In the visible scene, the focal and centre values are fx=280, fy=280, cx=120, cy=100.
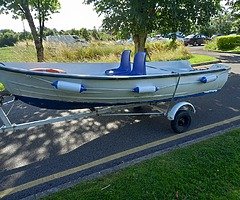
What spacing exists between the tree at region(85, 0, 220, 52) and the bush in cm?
1570

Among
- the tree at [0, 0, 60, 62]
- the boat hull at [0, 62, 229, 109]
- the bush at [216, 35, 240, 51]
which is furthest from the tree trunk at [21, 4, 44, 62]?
→ the bush at [216, 35, 240, 51]

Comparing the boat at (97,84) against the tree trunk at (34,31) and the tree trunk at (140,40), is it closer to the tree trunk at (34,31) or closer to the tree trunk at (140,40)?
the tree trunk at (140,40)

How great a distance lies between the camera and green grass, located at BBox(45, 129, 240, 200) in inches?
117

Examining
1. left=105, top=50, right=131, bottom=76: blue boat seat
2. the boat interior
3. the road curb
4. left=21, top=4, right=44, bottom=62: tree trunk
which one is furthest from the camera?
left=21, top=4, right=44, bottom=62: tree trunk

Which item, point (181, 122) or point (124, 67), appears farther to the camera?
point (124, 67)

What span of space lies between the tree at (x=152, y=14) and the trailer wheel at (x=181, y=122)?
5220mm

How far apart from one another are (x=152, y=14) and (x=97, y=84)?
257 inches

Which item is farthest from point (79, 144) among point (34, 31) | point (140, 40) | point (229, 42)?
point (229, 42)

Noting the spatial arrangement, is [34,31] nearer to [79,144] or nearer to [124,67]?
[124,67]

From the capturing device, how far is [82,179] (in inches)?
134

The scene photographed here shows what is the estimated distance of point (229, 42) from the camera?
25.0 m

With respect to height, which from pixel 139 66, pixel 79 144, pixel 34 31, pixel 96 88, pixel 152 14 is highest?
pixel 152 14

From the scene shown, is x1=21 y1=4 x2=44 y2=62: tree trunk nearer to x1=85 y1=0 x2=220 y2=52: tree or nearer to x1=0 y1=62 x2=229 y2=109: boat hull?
x1=85 y1=0 x2=220 y2=52: tree

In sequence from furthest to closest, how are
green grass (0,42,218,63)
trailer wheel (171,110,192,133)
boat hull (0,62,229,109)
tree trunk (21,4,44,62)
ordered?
1. green grass (0,42,218,63)
2. tree trunk (21,4,44,62)
3. trailer wheel (171,110,192,133)
4. boat hull (0,62,229,109)
